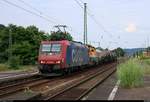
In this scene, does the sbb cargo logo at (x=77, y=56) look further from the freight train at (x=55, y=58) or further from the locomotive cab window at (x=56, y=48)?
the locomotive cab window at (x=56, y=48)

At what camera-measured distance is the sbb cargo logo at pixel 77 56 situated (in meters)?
35.2

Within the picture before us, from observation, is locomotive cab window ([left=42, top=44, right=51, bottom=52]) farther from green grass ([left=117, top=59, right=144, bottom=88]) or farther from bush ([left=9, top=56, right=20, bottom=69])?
bush ([left=9, top=56, right=20, bottom=69])

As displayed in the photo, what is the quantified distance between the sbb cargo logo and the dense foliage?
1111 inches

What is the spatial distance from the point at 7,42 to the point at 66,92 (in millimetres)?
60320

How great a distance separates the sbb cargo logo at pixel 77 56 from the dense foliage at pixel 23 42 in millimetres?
28228

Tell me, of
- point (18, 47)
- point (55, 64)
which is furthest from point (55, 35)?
point (18, 47)

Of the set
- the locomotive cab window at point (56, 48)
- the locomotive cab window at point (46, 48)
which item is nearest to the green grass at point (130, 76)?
the locomotive cab window at point (56, 48)

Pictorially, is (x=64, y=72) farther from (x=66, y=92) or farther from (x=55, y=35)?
(x=66, y=92)

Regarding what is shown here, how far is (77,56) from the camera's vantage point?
37.7 metres

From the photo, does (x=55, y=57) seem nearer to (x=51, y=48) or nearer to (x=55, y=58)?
(x=55, y=58)

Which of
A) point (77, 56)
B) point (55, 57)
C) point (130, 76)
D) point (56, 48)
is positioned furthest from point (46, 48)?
point (130, 76)

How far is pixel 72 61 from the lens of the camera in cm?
3459

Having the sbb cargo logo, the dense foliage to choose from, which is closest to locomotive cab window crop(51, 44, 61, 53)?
the sbb cargo logo

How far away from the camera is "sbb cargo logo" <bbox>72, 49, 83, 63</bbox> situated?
1385 inches
